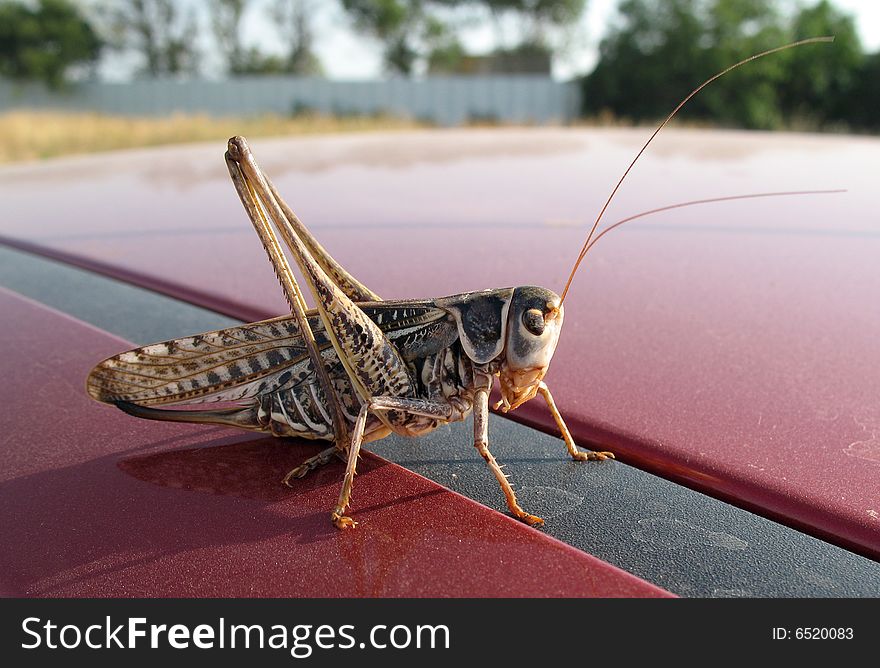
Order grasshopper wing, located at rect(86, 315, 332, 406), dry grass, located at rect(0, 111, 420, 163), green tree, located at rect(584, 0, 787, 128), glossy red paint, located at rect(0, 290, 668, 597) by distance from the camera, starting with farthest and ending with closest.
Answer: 1. green tree, located at rect(584, 0, 787, 128)
2. dry grass, located at rect(0, 111, 420, 163)
3. grasshopper wing, located at rect(86, 315, 332, 406)
4. glossy red paint, located at rect(0, 290, 668, 597)

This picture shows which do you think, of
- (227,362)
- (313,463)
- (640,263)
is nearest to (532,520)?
(313,463)

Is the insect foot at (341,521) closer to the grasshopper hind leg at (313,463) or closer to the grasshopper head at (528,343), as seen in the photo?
the grasshopper hind leg at (313,463)

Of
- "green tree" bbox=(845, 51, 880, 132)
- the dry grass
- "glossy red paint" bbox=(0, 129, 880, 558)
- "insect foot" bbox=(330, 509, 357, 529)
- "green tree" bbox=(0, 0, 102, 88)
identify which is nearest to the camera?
"insect foot" bbox=(330, 509, 357, 529)

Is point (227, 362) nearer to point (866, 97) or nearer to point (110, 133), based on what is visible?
point (110, 133)

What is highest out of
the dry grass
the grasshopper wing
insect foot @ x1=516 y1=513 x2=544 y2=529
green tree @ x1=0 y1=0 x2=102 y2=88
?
green tree @ x1=0 y1=0 x2=102 y2=88

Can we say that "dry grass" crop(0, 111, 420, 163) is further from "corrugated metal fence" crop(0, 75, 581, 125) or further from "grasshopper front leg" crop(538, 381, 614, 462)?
"corrugated metal fence" crop(0, 75, 581, 125)

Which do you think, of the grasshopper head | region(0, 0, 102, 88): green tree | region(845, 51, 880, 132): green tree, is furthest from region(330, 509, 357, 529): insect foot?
region(0, 0, 102, 88): green tree

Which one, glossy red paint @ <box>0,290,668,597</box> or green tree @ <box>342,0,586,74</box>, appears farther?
green tree @ <box>342,0,586,74</box>
